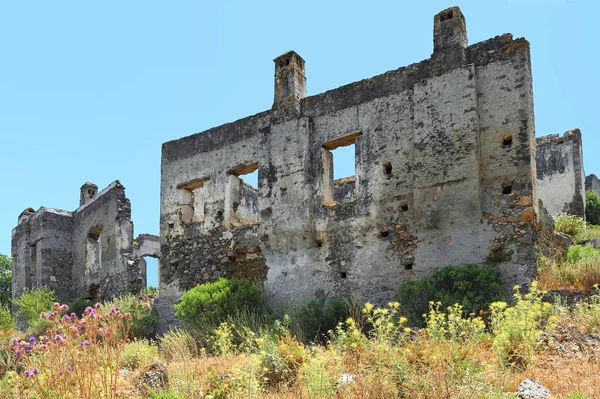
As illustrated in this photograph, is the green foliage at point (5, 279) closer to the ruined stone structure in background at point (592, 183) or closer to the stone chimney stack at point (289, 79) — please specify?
the stone chimney stack at point (289, 79)

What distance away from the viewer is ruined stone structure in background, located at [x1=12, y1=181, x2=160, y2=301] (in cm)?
1805

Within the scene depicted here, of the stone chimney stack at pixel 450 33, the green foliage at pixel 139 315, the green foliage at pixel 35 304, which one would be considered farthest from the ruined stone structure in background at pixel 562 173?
the green foliage at pixel 35 304

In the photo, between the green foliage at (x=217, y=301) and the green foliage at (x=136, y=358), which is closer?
the green foliage at (x=136, y=358)

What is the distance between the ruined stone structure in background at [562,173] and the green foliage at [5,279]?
22921 mm

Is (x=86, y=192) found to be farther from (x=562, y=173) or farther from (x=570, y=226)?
(x=562, y=173)

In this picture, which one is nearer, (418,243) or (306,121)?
(418,243)

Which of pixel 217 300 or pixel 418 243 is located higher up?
pixel 418 243

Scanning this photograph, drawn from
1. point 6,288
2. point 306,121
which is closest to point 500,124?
point 306,121

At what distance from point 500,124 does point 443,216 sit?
2001 millimetres

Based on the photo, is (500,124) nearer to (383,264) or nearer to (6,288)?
(383,264)

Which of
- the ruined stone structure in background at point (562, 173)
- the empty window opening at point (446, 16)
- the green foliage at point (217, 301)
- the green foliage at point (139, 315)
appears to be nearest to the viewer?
the empty window opening at point (446, 16)

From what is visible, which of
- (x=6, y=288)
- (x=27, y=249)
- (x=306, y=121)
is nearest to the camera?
(x=306, y=121)

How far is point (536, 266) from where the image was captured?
420 inches

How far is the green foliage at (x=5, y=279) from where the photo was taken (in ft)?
90.2
